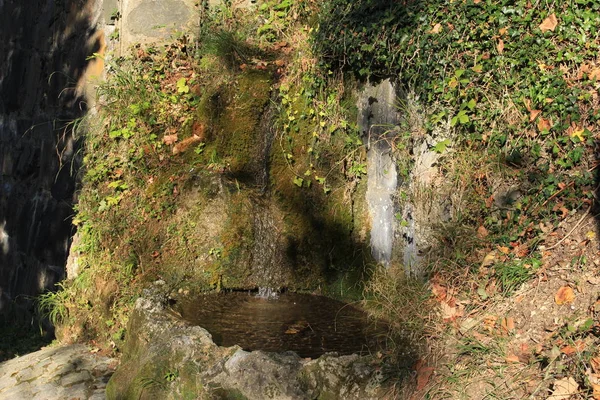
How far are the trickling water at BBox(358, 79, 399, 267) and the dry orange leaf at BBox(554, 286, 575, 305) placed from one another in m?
1.75

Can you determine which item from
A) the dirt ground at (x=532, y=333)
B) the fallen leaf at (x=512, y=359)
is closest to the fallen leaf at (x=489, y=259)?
the dirt ground at (x=532, y=333)

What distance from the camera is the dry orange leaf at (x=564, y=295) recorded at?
4402mm

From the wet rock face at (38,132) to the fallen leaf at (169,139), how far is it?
1.23 metres

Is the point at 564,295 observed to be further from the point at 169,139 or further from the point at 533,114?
the point at 169,139

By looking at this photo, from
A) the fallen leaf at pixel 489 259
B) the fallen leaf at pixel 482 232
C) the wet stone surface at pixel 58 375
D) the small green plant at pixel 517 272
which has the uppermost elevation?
the fallen leaf at pixel 482 232

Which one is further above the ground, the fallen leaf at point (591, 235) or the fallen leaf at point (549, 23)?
the fallen leaf at point (549, 23)

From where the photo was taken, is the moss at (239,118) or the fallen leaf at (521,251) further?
the moss at (239,118)

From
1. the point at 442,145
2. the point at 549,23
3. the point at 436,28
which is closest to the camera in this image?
the point at 549,23

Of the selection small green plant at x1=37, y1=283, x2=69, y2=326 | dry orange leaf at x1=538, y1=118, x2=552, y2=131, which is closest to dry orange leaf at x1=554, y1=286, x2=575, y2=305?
dry orange leaf at x1=538, y1=118, x2=552, y2=131

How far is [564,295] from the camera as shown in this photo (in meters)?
4.44

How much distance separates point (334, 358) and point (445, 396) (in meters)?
0.69

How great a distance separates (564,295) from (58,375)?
410 cm

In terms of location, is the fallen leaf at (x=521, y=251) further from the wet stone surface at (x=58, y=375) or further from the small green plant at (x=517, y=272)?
the wet stone surface at (x=58, y=375)

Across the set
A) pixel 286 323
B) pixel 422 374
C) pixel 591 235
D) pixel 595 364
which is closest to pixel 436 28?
pixel 591 235
